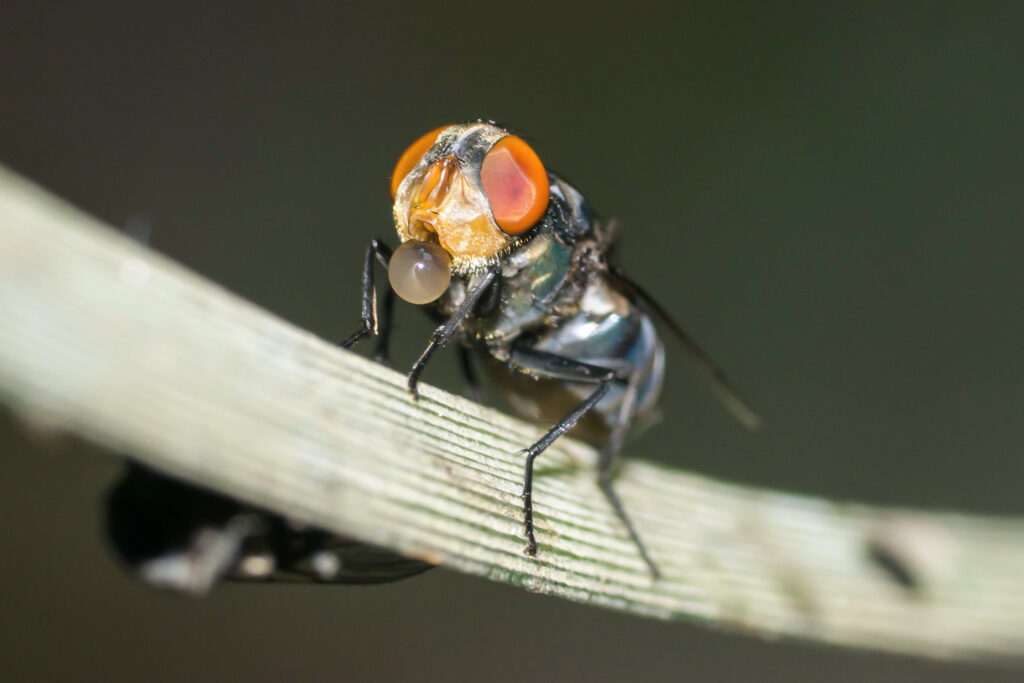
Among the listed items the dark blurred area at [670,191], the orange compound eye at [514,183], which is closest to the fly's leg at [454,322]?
the orange compound eye at [514,183]

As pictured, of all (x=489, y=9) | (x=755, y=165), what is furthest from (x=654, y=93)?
(x=489, y=9)

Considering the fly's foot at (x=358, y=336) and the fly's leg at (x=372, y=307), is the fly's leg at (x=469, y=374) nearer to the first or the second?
the fly's leg at (x=372, y=307)

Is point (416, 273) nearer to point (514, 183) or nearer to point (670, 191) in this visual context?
point (514, 183)

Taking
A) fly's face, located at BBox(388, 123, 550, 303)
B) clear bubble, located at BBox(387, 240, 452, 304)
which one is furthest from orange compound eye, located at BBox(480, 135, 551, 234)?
clear bubble, located at BBox(387, 240, 452, 304)

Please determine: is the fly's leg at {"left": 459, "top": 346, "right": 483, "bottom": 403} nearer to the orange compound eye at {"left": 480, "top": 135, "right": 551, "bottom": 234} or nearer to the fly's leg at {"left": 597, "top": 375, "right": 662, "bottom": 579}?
the fly's leg at {"left": 597, "top": 375, "right": 662, "bottom": 579}

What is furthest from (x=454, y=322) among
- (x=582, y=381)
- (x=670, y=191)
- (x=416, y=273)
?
(x=670, y=191)

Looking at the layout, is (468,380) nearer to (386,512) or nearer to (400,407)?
(400,407)
